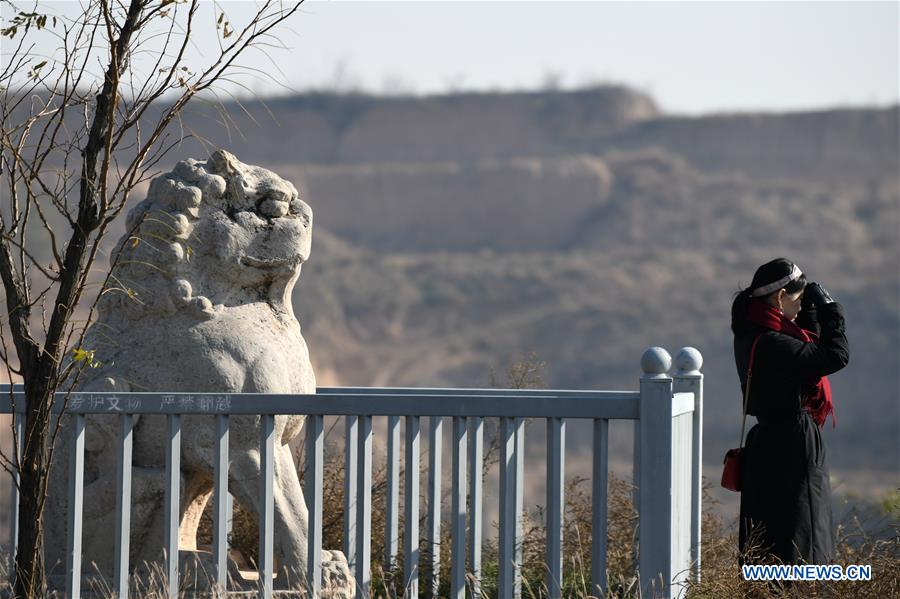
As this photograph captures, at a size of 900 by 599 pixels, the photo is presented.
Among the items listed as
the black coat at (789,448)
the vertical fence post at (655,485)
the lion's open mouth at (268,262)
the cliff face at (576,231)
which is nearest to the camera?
the vertical fence post at (655,485)

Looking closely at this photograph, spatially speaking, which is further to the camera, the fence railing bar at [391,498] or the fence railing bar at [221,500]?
the fence railing bar at [391,498]

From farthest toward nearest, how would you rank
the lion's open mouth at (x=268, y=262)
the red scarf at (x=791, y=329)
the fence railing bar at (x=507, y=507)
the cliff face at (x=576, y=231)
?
the cliff face at (x=576, y=231) < the lion's open mouth at (x=268, y=262) < the red scarf at (x=791, y=329) < the fence railing bar at (x=507, y=507)

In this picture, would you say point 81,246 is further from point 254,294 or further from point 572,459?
point 572,459

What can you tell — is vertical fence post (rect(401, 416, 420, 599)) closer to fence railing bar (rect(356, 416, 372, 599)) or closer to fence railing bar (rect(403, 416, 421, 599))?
fence railing bar (rect(403, 416, 421, 599))

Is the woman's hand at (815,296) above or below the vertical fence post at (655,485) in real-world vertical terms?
above

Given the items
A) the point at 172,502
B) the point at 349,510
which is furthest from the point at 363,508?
the point at 172,502

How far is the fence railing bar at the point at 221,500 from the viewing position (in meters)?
4.09

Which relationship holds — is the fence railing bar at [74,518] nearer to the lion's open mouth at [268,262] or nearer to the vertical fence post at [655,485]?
the lion's open mouth at [268,262]

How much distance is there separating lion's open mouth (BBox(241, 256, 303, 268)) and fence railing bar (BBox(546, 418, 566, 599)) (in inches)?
52.5

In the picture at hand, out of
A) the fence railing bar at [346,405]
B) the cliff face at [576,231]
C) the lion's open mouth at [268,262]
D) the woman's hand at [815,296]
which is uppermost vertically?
the cliff face at [576,231]

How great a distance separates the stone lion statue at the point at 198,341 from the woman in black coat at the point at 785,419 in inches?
58.8

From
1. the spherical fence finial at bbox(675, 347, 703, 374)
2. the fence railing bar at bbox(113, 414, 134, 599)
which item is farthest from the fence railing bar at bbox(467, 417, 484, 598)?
the spherical fence finial at bbox(675, 347, 703, 374)

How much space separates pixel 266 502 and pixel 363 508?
31 cm

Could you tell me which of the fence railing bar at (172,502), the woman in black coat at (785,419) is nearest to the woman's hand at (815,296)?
the woman in black coat at (785,419)
